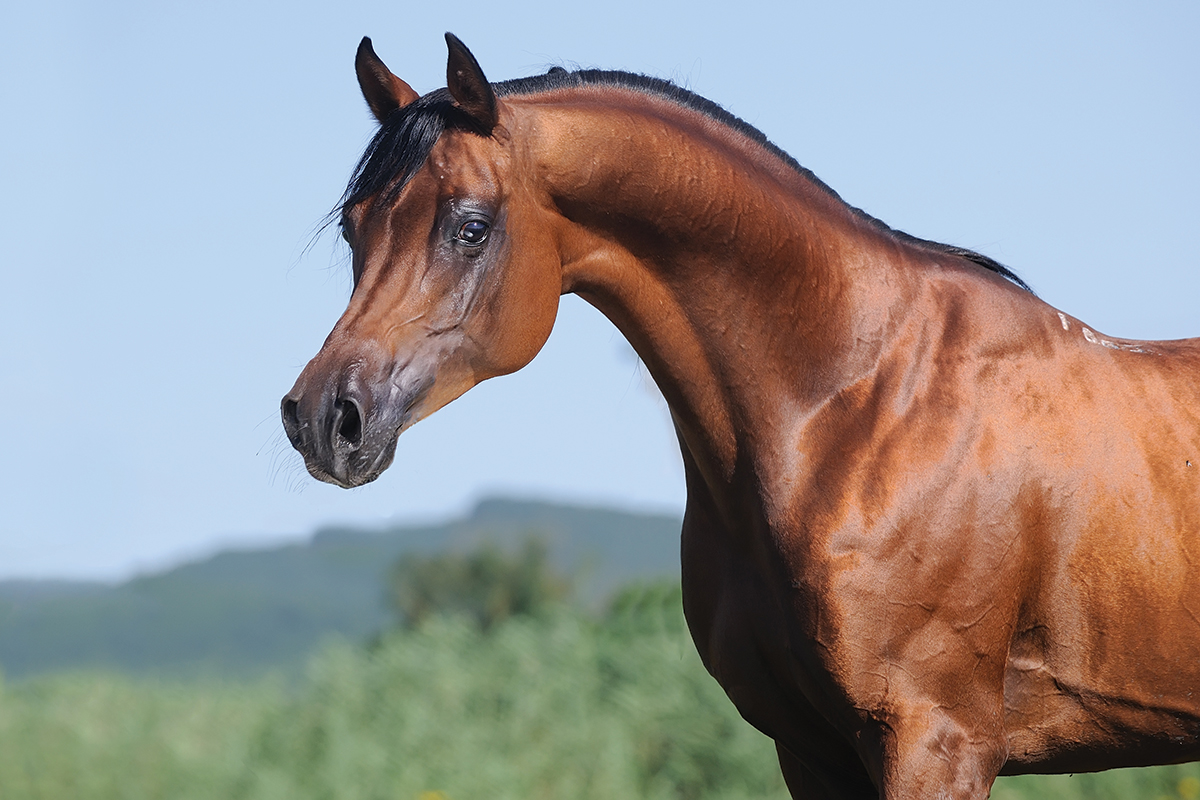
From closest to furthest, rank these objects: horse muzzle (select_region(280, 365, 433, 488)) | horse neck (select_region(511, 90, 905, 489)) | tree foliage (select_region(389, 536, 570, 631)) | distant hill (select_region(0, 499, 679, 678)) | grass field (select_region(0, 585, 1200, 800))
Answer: horse muzzle (select_region(280, 365, 433, 488)), horse neck (select_region(511, 90, 905, 489)), grass field (select_region(0, 585, 1200, 800)), distant hill (select_region(0, 499, 679, 678)), tree foliage (select_region(389, 536, 570, 631))

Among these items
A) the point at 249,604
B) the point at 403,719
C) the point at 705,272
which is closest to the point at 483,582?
the point at 249,604

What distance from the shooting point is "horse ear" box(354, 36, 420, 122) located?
271 cm

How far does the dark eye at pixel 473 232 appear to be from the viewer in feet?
7.95

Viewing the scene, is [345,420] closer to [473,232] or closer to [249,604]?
[473,232]

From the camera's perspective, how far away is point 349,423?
2332mm

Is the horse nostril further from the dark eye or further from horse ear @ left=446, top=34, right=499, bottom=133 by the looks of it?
horse ear @ left=446, top=34, right=499, bottom=133

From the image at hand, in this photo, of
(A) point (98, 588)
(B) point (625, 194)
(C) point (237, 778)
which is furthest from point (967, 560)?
(A) point (98, 588)

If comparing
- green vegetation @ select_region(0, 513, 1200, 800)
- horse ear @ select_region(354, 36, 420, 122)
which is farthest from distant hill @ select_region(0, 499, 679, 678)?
horse ear @ select_region(354, 36, 420, 122)

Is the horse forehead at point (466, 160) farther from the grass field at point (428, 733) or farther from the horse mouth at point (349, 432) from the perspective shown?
the grass field at point (428, 733)

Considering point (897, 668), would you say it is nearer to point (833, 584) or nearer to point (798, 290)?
point (833, 584)

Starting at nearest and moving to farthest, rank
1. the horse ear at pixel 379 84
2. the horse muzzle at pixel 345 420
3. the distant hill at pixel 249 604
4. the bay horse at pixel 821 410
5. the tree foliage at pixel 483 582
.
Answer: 1. the horse muzzle at pixel 345 420
2. the bay horse at pixel 821 410
3. the horse ear at pixel 379 84
4. the distant hill at pixel 249 604
5. the tree foliage at pixel 483 582

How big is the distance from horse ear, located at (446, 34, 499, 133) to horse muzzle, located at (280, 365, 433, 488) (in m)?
0.59

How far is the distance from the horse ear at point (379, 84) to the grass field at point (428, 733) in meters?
4.19

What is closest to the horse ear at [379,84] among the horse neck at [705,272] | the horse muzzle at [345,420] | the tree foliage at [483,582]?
the horse neck at [705,272]
